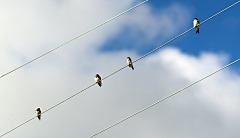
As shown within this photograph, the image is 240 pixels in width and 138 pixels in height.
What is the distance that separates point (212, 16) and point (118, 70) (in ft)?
11.2

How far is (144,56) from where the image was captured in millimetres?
11523

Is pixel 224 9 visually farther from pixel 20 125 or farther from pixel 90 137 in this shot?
pixel 20 125

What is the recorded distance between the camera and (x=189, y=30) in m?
11.2

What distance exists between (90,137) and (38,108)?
30.1ft

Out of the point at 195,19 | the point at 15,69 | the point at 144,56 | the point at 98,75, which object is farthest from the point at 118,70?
the point at 195,19

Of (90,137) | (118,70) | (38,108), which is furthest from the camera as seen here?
(38,108)

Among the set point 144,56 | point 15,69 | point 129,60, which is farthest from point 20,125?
point 129,60

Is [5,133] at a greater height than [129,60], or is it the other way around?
[129,60]

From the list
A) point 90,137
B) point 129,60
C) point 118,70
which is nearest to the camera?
point 90,137

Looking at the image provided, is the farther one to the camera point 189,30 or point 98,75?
point 98,75

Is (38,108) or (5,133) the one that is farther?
(38,108)

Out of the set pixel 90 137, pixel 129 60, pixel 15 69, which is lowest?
pixel 90 137

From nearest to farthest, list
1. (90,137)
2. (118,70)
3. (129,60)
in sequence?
(90,137) → (118,70) → (129,60)

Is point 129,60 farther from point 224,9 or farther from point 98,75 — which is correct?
point 224,9
